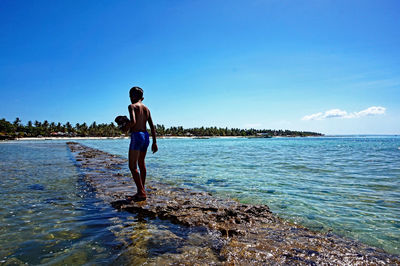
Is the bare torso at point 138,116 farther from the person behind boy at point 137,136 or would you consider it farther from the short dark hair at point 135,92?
the short dark hair at point 135,92

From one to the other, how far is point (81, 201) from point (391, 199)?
833 cm

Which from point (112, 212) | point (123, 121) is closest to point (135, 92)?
point (123, 121)

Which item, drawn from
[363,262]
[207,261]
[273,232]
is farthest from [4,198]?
[363,262]

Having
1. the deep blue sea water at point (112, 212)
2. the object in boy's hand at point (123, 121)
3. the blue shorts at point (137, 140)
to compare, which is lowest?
the deep blue sea water at point (112, 212)

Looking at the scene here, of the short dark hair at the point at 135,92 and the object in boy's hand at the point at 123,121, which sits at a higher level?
the short dark hair at the point at 135,92

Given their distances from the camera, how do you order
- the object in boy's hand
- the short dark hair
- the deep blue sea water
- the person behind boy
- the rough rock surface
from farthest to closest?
the short dark hair → the person behind boy → the object in boy's hand → the deep blue sea water → the rough rock surface

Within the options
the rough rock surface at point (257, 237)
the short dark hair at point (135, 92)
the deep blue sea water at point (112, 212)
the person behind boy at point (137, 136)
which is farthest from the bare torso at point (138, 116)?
the deep blue sea water at point (112, 212)

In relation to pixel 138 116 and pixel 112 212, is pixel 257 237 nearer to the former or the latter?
pixel 112 212

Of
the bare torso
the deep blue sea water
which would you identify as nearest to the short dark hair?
the bare torso

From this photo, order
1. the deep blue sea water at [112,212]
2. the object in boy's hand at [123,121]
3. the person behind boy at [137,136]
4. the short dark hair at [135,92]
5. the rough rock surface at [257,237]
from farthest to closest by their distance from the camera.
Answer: the short dark hair at [135,92] < the person behind boy at [137,136] < the object in boy's hand at [123,121] < the deep blue sea water at [112,212] < the rough rock surface at [257,237]

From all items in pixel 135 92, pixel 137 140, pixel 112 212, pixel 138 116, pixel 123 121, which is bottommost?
pixel 112 212

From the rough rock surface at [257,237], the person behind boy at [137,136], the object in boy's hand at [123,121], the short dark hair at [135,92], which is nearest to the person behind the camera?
the rough rock surface at [257,237]

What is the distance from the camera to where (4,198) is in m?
5.44

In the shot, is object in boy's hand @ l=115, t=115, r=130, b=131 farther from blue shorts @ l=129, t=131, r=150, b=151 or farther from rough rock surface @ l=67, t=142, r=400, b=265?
rough rock surface @ l=67, t=142, r=400, b=265
